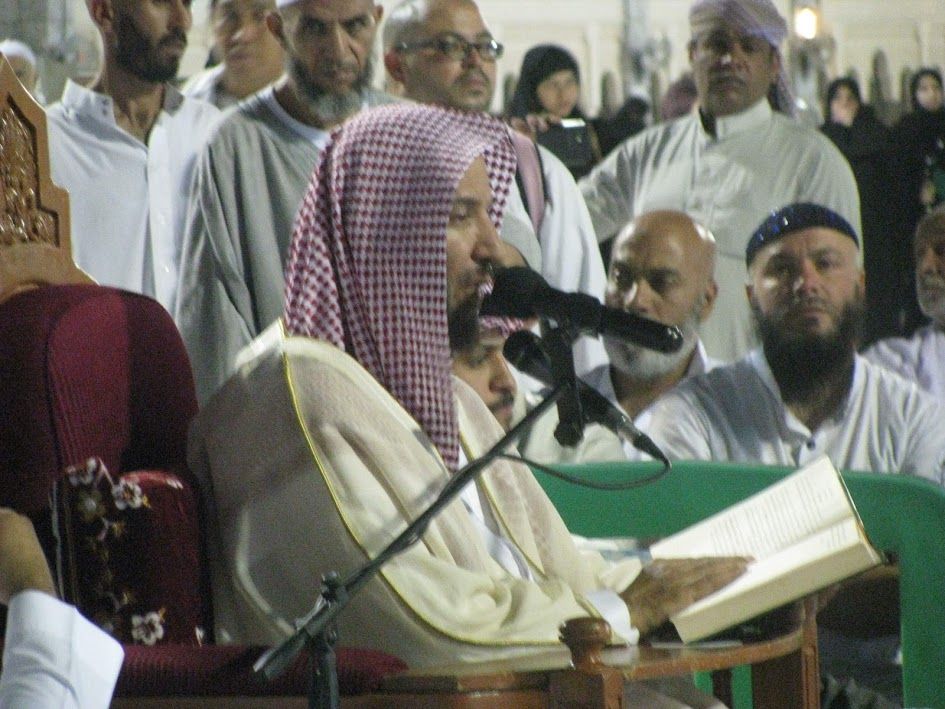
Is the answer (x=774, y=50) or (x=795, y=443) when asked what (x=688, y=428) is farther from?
(x=774, y=50)

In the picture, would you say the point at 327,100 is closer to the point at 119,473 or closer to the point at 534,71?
the point at 534,71

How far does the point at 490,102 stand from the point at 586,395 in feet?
6.44

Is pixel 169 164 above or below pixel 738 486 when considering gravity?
above

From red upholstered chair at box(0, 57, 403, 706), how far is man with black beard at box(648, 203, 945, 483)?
5.60 ft

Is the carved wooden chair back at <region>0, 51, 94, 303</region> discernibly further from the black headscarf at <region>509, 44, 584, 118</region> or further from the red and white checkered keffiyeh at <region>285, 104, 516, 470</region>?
the black headscarf at <region>509, 44, 584, 118</region>

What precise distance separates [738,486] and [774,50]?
1.12 meters

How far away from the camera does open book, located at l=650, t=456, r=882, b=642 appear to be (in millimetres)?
1979

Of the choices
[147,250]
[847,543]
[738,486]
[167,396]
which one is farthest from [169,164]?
[847,543]

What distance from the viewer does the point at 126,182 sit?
134 inches

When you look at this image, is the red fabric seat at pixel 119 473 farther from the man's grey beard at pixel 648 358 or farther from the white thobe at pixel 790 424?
the white thobe at pixel 790 424

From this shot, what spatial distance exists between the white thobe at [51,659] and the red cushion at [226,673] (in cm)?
15

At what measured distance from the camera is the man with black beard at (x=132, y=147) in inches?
132

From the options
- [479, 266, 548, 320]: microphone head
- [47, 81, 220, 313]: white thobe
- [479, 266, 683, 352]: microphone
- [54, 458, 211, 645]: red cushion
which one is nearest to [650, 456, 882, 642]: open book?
[479, 266, 683, 352]: microphone

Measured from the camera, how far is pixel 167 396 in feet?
7.61
